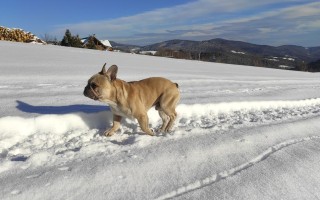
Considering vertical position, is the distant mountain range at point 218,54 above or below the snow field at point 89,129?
below

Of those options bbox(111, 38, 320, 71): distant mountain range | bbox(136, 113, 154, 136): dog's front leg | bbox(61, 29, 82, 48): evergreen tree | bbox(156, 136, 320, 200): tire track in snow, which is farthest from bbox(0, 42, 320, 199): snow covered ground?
bbox(111, 38, 320, 71): distant mountain range

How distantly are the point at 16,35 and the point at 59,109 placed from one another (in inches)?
829

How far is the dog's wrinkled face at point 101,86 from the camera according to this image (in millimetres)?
4770

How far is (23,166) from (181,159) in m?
1.65

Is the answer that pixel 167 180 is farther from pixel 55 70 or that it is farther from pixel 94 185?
pixel 55 70

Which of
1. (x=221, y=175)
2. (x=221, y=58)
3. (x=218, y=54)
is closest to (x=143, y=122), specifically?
(x=221, y=175)

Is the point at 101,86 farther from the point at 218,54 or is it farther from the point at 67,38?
the point at 218,54

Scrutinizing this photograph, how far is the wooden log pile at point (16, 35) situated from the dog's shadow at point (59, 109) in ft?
66.0

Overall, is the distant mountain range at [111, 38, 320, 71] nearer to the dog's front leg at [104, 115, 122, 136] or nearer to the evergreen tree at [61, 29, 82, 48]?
the evergreen tree at [61, 29, 82, 48]

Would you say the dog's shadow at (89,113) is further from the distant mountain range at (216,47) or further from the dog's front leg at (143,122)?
the distant mountain range at (216,47)

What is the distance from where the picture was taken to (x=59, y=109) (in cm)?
622

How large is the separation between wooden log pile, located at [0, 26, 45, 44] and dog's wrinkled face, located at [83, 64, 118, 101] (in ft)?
72.4

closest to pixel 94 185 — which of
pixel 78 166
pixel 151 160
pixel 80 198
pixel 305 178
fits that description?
pixel 80 198

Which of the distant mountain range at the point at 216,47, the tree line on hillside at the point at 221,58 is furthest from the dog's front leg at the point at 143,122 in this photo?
the distant mountain range at the point at 216,47
